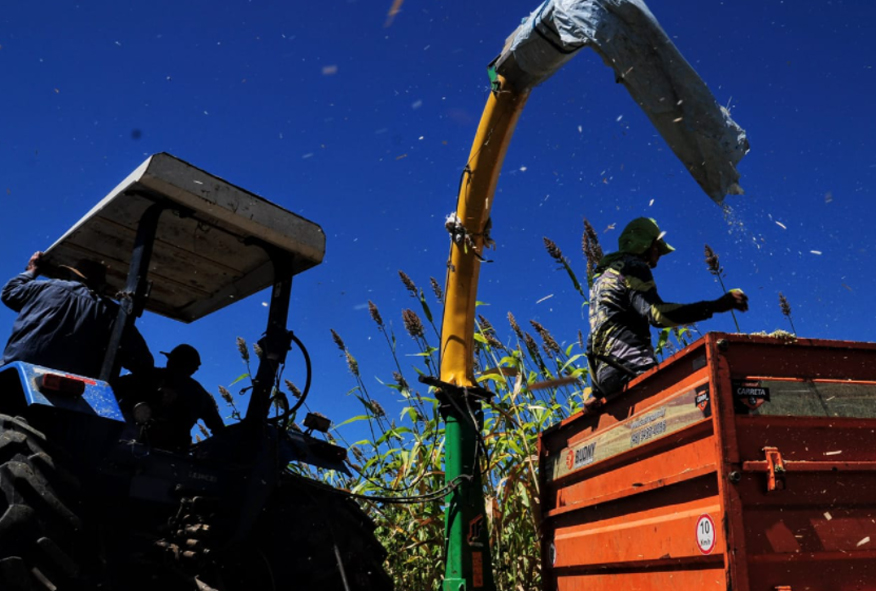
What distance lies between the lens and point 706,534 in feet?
9.23

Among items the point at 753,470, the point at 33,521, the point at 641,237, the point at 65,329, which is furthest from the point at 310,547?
the point at 641,237

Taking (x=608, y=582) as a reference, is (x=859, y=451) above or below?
above

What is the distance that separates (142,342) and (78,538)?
102cm

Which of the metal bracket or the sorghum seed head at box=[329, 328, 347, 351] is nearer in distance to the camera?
the metal bracket

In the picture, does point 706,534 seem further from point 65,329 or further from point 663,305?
point 65,329

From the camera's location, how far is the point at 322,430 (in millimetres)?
4324

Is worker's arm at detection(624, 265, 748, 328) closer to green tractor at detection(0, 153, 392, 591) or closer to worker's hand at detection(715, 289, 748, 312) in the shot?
worker's hand at detection(715, 289, 748, 312)

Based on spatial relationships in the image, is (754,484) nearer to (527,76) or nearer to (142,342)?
(527,76)

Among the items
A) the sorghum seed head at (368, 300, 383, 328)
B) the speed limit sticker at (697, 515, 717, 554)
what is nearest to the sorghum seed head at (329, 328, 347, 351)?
the sorghum seed head at (368, 300, 383, 328)

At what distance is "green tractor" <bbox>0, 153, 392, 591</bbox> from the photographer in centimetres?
316

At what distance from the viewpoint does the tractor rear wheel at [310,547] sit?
4031mm

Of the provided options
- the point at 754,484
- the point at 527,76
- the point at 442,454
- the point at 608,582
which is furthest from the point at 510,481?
the point at 527,76

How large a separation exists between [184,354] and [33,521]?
1.58 meters

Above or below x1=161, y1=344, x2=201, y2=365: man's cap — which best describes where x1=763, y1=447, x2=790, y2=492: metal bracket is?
below
